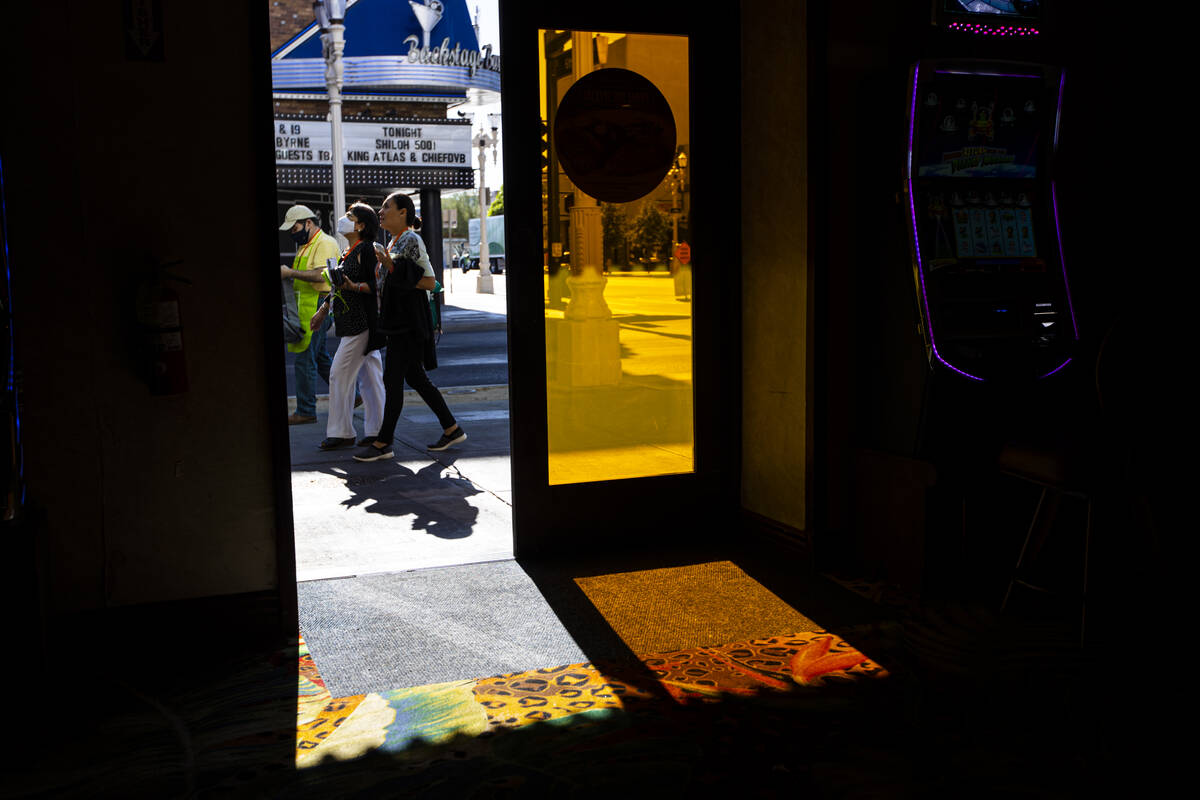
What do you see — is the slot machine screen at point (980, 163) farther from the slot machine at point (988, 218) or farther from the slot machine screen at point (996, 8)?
the slot machine screen at point (996, 8)

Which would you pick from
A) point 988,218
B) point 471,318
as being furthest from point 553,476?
point 471,318

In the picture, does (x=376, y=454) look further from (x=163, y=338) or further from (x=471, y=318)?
(x=471, y=318)

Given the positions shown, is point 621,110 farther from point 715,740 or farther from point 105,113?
point 715,740

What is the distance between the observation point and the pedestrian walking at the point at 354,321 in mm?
6402

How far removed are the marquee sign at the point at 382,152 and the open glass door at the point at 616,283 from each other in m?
12.0

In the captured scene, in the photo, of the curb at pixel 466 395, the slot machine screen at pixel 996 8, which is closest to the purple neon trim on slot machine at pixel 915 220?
the slot machine screen at pixel 996 8

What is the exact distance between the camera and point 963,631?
3510mm

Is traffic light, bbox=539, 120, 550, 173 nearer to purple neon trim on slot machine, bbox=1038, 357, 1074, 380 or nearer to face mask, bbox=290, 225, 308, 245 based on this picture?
purple neon trim on slot machine, bbox=1038, 357, 1074, 380

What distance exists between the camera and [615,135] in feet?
14.6

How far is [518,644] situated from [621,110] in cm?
230

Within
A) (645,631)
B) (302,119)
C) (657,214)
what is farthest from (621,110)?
(302,119)

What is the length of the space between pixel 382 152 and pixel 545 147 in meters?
12.4

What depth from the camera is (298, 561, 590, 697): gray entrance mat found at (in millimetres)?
3254

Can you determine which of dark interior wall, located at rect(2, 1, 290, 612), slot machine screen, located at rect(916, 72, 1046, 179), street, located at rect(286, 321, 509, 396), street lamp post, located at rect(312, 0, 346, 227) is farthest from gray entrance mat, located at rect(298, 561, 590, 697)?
street lamp post, located at rect(312, 0, 346, 227)
